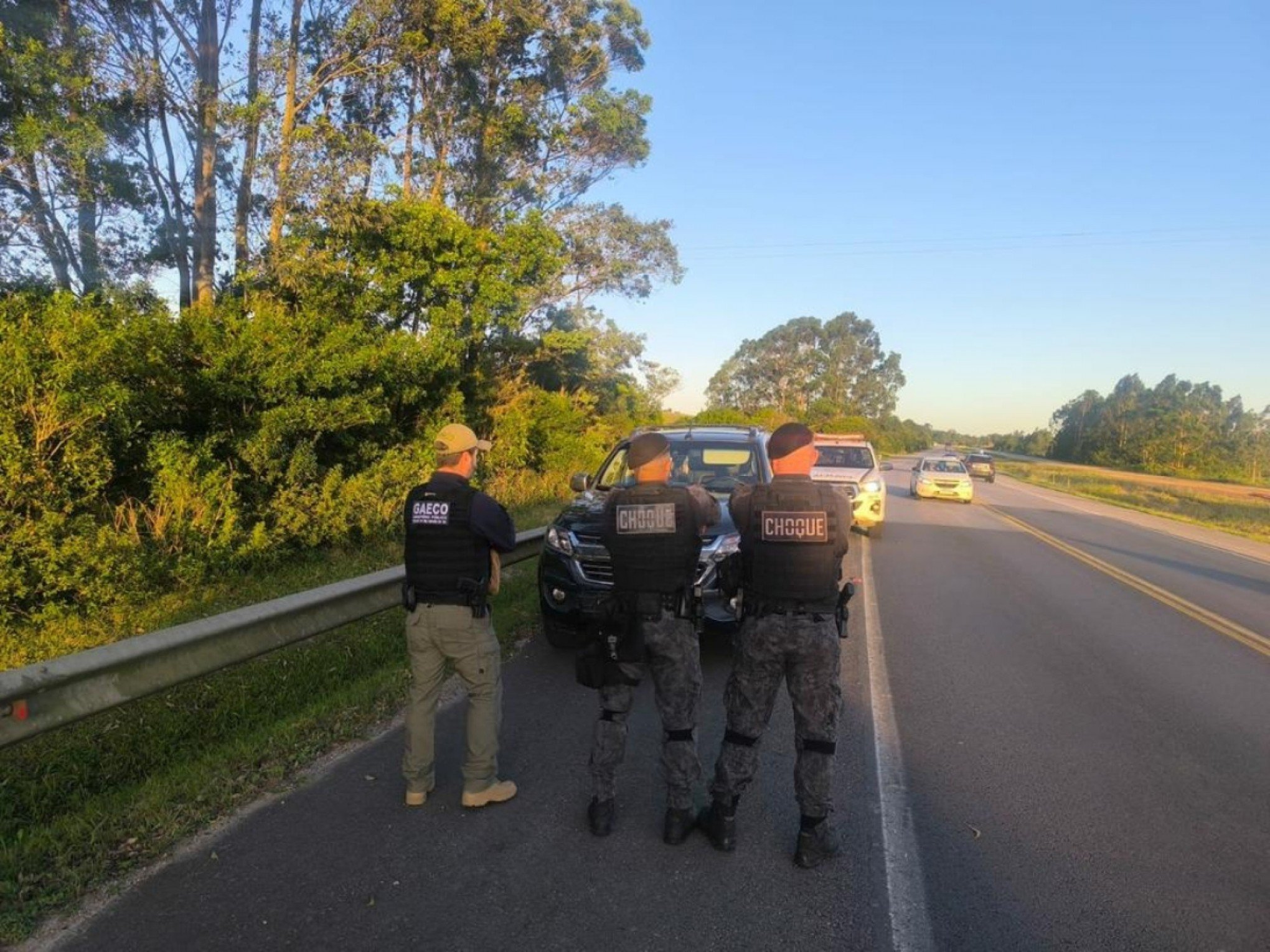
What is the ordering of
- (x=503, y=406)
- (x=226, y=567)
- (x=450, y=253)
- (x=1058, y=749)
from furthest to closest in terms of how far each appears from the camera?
(x=503, y=406) < (x=450, y=253) < (x=226, y=567) < (x=1058, y=749)

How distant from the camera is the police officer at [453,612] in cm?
360

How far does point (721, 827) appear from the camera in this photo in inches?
130

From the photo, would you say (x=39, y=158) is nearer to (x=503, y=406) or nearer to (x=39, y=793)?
(x=503, y=406)

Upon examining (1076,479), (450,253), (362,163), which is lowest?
(1076,479)

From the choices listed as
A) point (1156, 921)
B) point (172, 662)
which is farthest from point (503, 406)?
point (1156, 921)

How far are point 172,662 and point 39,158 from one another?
12732 millimetres

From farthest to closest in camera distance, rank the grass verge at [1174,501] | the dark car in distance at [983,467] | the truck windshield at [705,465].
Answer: the dark car in distance at [983,467] → the grass verge at [1174,501] → the truck windshield at [705,465]

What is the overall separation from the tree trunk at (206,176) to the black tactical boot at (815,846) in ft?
54.0

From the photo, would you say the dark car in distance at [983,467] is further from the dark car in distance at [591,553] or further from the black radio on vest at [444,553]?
the black radio on vest at [444,553]

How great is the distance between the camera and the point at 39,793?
11.6ft

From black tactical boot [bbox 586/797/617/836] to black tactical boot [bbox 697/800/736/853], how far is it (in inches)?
16.7

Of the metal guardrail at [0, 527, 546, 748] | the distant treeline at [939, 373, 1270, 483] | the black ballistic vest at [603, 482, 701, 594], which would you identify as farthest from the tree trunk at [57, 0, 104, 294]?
the distant treeline at [939, 373, 1270, 483]

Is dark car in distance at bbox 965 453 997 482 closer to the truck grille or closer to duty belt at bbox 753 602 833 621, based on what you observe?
the truck grille

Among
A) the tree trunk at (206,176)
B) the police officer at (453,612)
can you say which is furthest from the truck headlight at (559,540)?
the tree trunk at (206,176)
